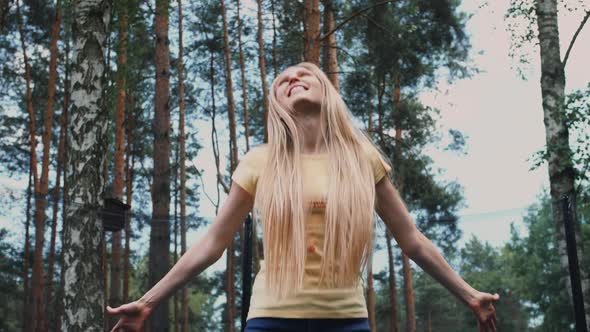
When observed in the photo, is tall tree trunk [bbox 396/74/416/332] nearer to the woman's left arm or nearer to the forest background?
the forest background

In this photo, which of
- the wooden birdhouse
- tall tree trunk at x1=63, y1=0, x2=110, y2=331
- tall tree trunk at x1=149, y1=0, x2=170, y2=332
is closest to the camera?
tall tree trunk at x1=63, y1=0, x2=110, y2=331

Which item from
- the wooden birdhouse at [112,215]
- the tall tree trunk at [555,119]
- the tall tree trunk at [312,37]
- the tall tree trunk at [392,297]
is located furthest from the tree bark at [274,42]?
the wooden birdhouse at [112,215]

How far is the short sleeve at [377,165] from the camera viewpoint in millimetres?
1739

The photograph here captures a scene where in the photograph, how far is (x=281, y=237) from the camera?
1.61m

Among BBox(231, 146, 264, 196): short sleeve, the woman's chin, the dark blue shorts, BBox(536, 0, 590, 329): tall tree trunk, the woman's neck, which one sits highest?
BBox(536, 0, 590, 329): tall tree trunk

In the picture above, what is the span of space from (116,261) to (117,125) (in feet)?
10.9

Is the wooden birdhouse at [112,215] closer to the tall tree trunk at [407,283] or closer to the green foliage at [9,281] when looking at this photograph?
the tall tree trunk at [407,283]

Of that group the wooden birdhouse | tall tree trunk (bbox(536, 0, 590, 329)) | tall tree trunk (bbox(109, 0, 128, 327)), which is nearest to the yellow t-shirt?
the wooden birdhouse

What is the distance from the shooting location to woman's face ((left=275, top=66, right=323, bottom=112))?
69.2 inches

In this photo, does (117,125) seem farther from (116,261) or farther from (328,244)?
(328,244)

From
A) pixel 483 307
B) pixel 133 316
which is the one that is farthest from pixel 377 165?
pixel 133 316

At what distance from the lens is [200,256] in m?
1.71

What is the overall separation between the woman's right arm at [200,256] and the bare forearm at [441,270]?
0.47 metres

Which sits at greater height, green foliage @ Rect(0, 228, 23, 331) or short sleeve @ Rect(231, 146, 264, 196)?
green foliage @ Rect(0, 228, 23, 331)
